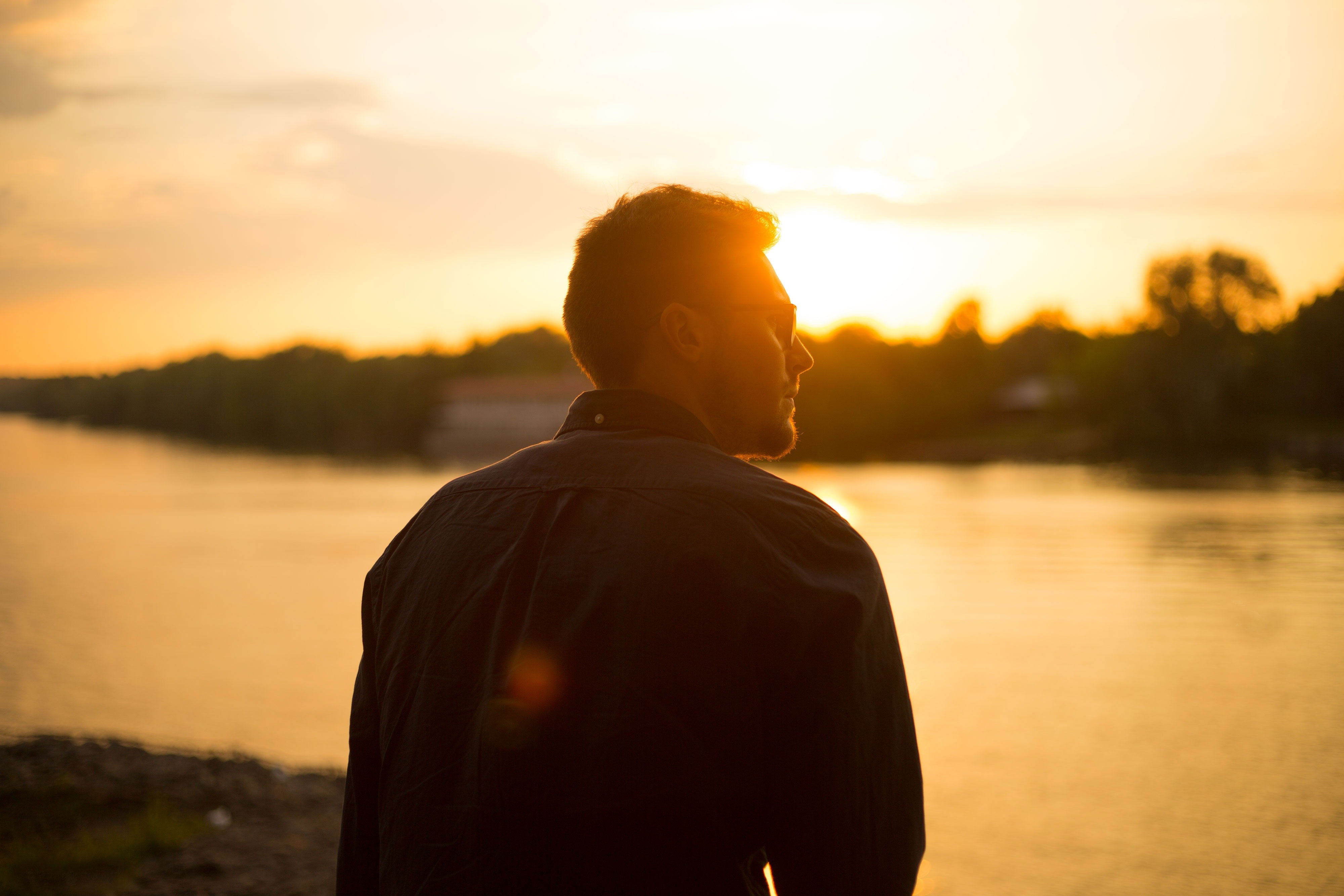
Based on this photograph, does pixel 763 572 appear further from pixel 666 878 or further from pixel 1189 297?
pixel 1189 297

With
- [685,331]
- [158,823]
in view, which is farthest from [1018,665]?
[685,331]

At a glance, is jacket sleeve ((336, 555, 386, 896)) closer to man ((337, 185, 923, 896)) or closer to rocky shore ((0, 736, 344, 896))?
man ((337, 185, 923, 896))

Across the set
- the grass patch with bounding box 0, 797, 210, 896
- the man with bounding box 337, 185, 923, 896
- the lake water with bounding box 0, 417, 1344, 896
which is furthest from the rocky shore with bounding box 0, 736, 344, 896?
the man with bounding box 337, 185, 923, 896

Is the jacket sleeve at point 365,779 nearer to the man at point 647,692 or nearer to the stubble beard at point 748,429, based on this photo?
the man at point 647,692

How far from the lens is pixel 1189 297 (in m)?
65.4

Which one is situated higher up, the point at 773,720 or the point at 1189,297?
the point at 1189,297

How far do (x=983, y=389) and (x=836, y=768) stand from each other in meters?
87.1

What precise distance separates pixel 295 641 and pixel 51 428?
2529 inches

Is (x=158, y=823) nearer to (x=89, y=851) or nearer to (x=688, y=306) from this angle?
(x=89, y=851)

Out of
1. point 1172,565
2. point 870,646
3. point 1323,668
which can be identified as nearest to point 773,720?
point 870,646

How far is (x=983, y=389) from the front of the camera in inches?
3319

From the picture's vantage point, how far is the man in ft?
3.70

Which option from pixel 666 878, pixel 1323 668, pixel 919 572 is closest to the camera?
pixel 666 878

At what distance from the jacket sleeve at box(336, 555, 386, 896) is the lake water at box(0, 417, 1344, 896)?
512 centimetres
